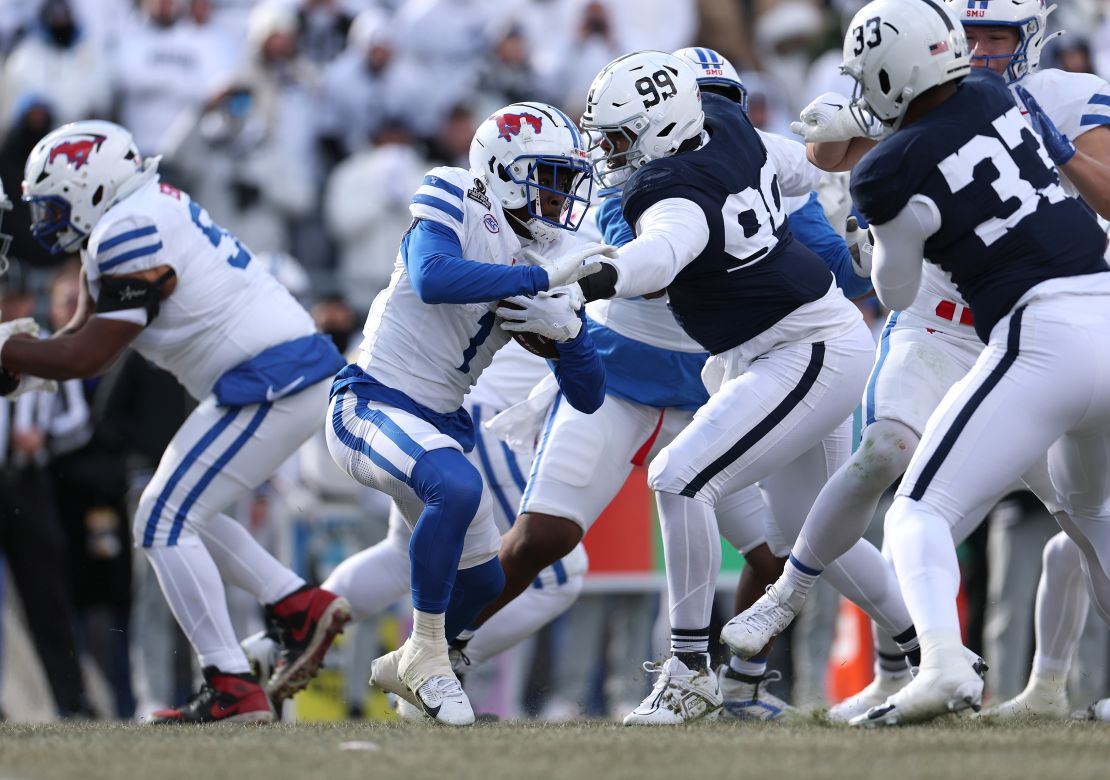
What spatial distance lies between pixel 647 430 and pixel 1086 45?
4985mm

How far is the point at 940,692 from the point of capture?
4684 mm

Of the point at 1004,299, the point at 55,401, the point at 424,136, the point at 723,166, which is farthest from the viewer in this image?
the point at 424,136

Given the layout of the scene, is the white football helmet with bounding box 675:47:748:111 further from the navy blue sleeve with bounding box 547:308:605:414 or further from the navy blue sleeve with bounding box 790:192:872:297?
the navy blue sleeve with bounding box 547:308:605:414

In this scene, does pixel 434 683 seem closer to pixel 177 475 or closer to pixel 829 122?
pixel 177 475

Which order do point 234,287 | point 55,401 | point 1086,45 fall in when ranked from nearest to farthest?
1. point 234,287
2. point 55,401
3. point 1086,45

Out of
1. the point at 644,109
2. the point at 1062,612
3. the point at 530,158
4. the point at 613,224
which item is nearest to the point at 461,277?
the point at 530,158

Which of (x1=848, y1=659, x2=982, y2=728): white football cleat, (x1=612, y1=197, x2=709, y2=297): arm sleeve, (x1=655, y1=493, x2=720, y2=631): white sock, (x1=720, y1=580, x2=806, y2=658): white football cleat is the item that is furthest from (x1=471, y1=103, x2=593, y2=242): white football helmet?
(x1=848, y1=659, x2=982, y2=728): white football cleat

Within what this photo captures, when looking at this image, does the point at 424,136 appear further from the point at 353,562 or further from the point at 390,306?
the point at 390,306

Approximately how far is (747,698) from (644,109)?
215cm

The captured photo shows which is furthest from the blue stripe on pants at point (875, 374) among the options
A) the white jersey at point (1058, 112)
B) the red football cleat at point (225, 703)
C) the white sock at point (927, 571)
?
the red football cleat at point (225, 703)

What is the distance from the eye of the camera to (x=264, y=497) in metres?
9.13

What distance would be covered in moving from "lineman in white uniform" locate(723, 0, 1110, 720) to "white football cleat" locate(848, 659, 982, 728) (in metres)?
0.76

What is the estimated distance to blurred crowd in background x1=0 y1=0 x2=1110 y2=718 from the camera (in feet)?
28.7

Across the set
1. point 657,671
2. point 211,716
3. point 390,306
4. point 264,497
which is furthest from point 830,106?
point 264,497
